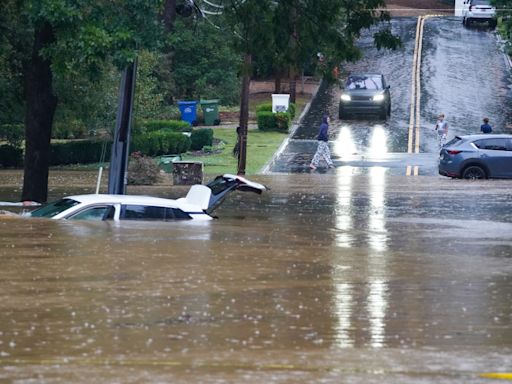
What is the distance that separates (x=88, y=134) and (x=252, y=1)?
885 inches

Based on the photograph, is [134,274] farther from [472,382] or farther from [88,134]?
[88,134]

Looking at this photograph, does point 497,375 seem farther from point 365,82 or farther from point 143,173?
point 365,82

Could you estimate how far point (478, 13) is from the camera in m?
69.4

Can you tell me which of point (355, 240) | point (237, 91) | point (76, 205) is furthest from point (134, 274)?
point (237, 91)

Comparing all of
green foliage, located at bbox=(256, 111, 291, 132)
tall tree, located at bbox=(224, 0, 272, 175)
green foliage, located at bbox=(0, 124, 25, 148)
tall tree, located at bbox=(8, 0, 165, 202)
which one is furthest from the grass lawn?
tall tree, located at bbox=(8, 0, 165, 202)

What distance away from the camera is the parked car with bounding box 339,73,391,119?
164 ft

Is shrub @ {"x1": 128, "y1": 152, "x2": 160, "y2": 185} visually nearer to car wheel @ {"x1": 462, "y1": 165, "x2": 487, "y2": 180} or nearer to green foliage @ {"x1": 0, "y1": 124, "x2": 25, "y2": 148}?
green foliage @ {"x1": 0, "y1": 124, "x2": 25, "y2": 148}

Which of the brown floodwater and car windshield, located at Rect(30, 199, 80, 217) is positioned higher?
car windshield, located at Rect(30, 199, 80, 217)

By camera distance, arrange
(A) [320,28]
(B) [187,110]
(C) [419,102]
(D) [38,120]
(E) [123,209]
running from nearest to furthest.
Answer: (E) [123,209], (D) [38,120], (A) [320,28], (B) [187,110], (C) [419,102]

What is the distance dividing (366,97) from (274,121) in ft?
13.9

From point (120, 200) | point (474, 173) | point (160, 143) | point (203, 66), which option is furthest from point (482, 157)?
point (203, 66)

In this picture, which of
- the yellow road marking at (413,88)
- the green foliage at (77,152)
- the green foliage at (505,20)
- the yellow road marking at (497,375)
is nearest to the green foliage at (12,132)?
the green foliage at (77,152)

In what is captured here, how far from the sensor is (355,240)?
19.0 metres

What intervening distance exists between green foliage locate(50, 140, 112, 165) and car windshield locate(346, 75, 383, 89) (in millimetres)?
11984
